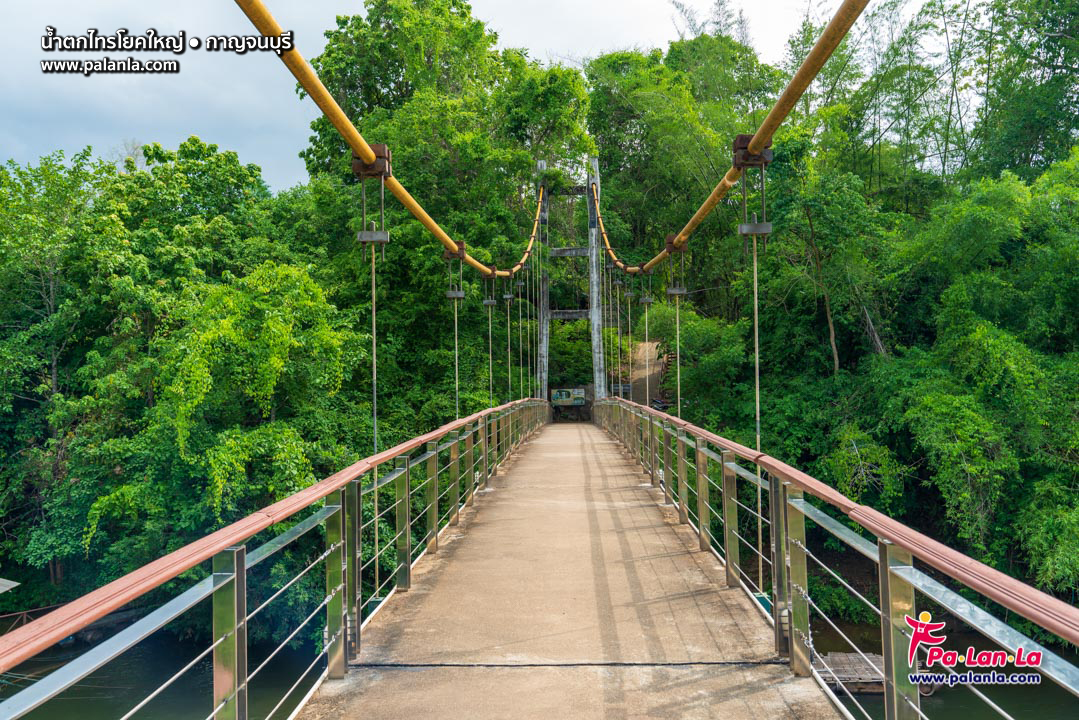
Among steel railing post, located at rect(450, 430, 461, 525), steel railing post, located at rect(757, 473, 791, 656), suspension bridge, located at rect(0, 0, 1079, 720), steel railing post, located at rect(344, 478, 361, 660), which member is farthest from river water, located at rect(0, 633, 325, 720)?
steel railing post, located at rect(757, 473, 791, 656)

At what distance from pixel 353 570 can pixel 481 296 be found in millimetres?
19217

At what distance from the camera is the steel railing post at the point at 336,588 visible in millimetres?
2648

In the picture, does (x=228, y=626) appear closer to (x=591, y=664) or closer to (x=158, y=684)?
(x=591, y=664)

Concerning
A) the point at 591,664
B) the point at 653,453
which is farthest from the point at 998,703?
the point at 591,664

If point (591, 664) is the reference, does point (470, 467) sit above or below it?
above

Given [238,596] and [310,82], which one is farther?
[310,82]

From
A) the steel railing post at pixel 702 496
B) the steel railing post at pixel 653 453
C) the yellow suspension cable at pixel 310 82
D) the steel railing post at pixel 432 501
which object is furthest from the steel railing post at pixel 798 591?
the steel railing post at pixel 653 453

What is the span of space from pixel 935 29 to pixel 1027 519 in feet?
47.5

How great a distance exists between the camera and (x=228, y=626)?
1.84 m

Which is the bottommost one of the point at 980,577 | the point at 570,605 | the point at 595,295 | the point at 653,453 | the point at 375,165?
the point at 570,605

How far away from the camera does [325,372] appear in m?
14.1

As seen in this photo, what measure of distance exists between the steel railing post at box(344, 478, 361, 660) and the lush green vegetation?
32.2 feet

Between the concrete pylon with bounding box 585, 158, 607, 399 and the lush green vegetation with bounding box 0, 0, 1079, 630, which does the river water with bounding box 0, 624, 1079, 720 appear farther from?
the concrete pylon with bounding box 585, 158, 607, 399

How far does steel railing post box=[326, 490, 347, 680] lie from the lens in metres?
2.65
